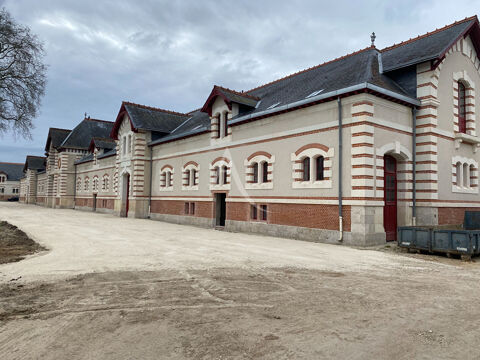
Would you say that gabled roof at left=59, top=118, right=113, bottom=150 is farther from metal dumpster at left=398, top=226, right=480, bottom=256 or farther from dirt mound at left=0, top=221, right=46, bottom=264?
metal dumpster at left=398, top=226, right=480, bottom=256

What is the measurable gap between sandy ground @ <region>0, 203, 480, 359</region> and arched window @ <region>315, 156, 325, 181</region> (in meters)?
5.61

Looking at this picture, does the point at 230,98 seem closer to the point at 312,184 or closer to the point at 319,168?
the point at 319,168

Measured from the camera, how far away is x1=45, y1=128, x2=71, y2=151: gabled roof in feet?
157

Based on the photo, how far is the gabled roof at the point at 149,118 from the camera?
28.2 metres

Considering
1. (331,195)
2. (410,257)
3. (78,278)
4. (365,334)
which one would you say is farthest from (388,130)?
(78,278)

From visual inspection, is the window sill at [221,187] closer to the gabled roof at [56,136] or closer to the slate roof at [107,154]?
the slate roof at [107,154]

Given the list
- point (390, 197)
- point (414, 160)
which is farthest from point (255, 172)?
point (414, 160)

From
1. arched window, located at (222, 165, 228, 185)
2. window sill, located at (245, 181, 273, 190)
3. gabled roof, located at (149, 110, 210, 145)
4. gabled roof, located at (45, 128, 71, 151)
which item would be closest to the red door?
window sill, located at (245, 181, 273, 190)

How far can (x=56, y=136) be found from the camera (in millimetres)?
48688

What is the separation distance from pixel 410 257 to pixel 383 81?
7.90 m

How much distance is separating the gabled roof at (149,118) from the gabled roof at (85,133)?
17662 mm

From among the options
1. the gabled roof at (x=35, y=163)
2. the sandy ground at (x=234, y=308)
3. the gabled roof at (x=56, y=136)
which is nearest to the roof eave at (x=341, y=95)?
the sandy ground at (x=234, y=308)

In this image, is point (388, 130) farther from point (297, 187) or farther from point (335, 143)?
point (297, 187)

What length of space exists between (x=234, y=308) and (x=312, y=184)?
34.1ft
